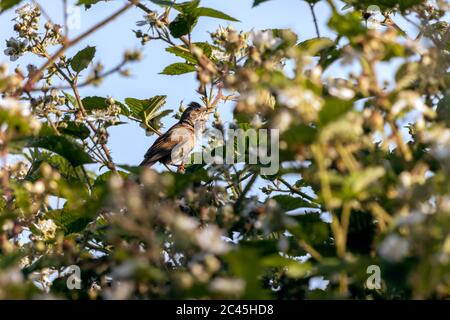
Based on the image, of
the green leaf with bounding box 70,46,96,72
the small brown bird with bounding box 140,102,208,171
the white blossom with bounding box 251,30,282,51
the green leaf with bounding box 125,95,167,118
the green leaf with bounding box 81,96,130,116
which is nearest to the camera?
the white blossom with bounding box 251,30,282,51

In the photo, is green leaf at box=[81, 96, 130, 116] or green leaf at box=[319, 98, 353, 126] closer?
green leaf at box=[319, 98, 353, 126]

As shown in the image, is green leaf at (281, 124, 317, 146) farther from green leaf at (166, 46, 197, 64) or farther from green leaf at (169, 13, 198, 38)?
green leaf at (166, 46, 197, 64)

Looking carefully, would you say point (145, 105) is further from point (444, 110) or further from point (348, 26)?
point (348, 26)

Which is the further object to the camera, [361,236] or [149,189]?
[361,236]

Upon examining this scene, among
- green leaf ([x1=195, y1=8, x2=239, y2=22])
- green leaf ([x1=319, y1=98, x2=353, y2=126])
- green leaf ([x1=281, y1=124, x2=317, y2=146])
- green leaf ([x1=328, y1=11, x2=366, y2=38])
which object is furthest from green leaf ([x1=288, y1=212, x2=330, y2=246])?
green leaf ([x1=195, y1=8, x2=239, y2=22])

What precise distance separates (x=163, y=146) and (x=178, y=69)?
4784 mm

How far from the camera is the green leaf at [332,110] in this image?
2771 mm

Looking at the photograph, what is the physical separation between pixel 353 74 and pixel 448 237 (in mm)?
1026

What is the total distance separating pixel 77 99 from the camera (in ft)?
21.0

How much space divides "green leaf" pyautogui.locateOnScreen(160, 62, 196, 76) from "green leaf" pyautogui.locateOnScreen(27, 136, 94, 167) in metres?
2.14

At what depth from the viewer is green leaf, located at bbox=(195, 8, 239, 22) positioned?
5.31 metres

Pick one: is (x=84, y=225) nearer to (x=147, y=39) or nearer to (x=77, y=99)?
(x=77, y=99)

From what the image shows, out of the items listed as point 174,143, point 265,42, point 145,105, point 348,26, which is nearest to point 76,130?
point 145,105
